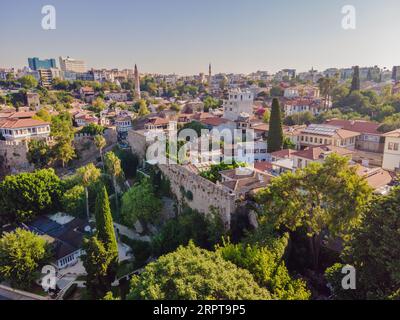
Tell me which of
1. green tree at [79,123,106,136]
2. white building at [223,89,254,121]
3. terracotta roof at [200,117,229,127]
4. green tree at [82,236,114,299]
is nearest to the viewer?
green tree at [82,236,114,299]

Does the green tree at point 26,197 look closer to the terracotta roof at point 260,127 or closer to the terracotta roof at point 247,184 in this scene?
the terracotta roof at point 247,184

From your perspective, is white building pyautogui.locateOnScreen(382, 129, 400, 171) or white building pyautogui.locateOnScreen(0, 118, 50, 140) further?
white building pyautogui.locateOnScreen(0, 118, 50, 140)

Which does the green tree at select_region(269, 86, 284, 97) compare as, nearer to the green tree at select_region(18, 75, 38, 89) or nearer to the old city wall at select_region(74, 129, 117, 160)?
the old city wall at select_region(74, 129, 117, 160)

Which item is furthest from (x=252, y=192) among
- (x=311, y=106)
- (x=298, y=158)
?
(x=311, y=106)

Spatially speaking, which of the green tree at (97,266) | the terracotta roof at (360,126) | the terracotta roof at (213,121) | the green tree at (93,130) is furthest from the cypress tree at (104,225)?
the terracotta roof at (360,126)

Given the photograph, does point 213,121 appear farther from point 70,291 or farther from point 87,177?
point 70,291

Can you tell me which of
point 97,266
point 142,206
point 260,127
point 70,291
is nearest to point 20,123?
point 142,206

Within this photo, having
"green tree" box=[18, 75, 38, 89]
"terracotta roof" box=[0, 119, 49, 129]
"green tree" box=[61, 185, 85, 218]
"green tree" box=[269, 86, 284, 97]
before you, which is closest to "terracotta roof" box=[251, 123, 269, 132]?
"green tree" box=[61, 185, 85, 218]

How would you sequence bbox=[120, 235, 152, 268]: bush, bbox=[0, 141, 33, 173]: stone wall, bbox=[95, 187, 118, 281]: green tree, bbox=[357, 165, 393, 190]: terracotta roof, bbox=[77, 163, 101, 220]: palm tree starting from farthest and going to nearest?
bbox=[0, 141, 33, 173]: stone wall → bbox=[77, 163, 101, 220]: palm tree → bbox=[120, 235, 152, 268]: bush → bbox=[357, 165, 393, 190]: terracotta roof → bbox=[95, 187, 118, 281]: green tree
